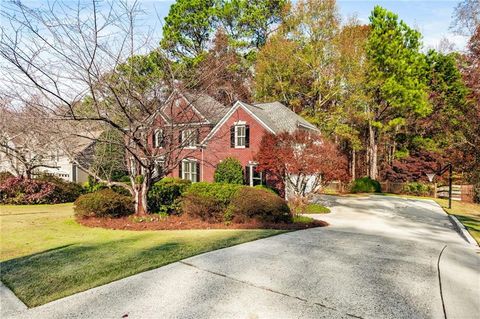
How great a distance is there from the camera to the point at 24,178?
17.5m

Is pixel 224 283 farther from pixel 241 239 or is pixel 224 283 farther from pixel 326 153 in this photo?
pixel 326 153

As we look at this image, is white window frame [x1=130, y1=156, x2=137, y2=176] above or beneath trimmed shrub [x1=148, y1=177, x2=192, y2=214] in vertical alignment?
above

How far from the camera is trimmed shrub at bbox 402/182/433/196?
2448cm

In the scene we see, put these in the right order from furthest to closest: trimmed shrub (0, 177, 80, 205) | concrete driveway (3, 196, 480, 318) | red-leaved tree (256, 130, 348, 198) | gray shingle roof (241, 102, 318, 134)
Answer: gray shingle roof (241, 102, 318, 134)
trimmed shrub (0, 177, 80, 205)
red-leaved tree (256, 130, 348, 198)
concrete driveway (3, 196, 480, 318)

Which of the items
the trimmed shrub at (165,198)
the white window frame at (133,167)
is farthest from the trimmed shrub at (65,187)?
the white window frame at (133,167)

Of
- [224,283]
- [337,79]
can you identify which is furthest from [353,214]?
[337,79]

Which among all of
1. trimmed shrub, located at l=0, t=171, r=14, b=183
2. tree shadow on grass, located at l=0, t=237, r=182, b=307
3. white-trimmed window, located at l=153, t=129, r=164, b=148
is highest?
white-trimmed window, located at l=153, t=129, r=164, b=148

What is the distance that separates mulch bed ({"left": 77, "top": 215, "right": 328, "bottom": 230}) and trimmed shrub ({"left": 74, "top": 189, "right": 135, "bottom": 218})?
247mm

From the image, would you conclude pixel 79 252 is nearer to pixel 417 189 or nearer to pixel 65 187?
pixel 65 187

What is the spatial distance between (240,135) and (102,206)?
1134 centimetres

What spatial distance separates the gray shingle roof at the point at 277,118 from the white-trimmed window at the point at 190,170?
5.96 metres

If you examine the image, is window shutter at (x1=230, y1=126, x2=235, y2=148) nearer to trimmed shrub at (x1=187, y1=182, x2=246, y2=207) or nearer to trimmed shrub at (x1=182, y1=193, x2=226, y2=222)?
trimmed shrub at (x1=187, y1=182, x2=246, y2=207)

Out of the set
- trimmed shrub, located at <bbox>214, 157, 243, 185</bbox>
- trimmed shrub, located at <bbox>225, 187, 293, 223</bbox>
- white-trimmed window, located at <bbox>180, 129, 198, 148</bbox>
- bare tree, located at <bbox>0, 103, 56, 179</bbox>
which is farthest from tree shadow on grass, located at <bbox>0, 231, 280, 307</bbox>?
trimmed shrub, located at <bbox>214, 157, 243, 185</bbox>

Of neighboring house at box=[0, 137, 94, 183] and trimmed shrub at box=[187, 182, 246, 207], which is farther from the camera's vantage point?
neighboring house at box=[0, 137, 94, 183]
